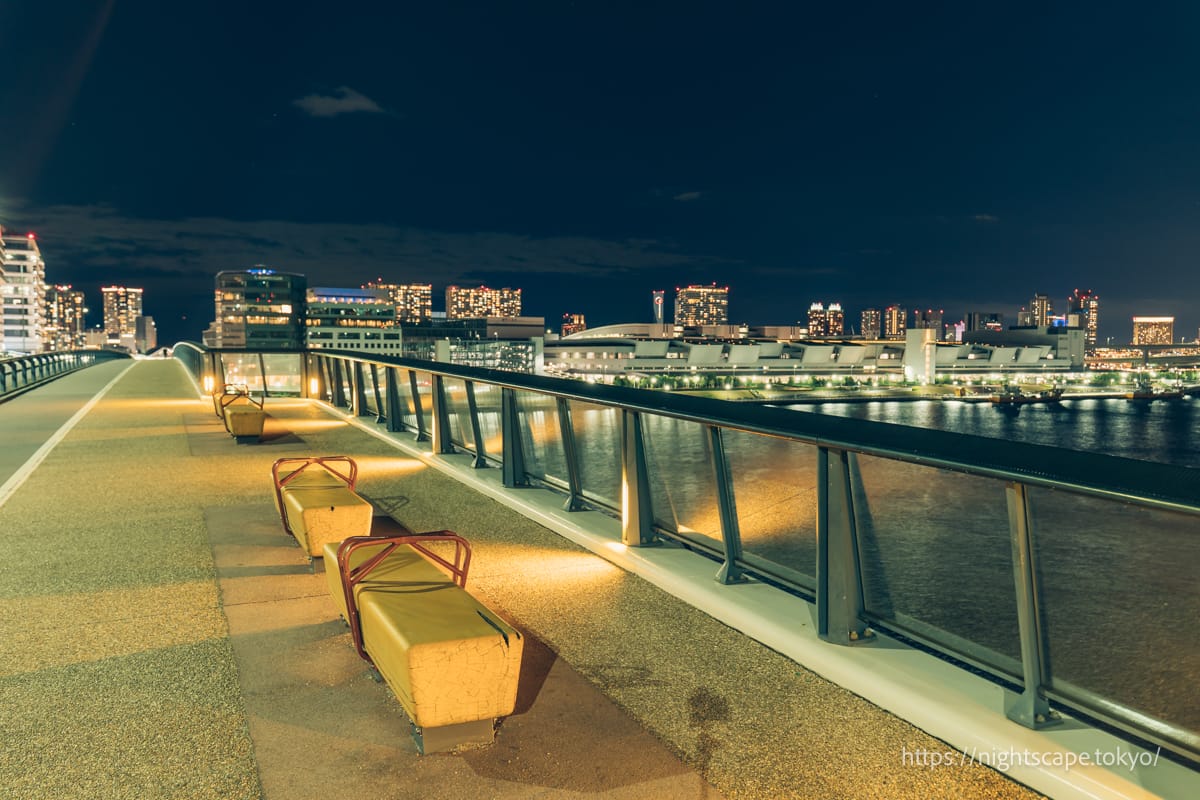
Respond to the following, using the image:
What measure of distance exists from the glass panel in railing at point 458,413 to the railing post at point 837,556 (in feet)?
24.5

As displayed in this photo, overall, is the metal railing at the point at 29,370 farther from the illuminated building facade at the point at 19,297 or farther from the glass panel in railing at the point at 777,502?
the illuminated building facade at the point at 19,297

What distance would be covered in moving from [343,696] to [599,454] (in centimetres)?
5948

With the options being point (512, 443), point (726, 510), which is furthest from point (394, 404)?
point (726, 510)

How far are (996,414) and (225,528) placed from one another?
126m

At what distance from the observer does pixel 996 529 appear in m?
3.92

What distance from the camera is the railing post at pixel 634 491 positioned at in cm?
645

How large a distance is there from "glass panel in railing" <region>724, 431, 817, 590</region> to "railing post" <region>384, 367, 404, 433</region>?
5.95 metres

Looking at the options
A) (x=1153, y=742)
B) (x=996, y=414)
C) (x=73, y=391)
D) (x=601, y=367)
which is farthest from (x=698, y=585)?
(x=601, y=367)

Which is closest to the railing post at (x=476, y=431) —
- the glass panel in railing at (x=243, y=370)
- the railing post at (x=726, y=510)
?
the railing post at (x=726, y=510)

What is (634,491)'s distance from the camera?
651 centimetres

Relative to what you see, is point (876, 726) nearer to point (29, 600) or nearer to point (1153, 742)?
point (1153, 742)

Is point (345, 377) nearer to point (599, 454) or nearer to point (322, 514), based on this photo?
point (322, 514)

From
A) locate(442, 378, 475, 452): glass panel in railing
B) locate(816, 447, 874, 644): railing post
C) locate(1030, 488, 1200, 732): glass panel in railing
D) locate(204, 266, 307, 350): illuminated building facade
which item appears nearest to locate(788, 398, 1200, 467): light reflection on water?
locate(1030, 488, 1200, 732): glass panel in railing

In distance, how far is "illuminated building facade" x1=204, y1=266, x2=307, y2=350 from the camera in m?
174
